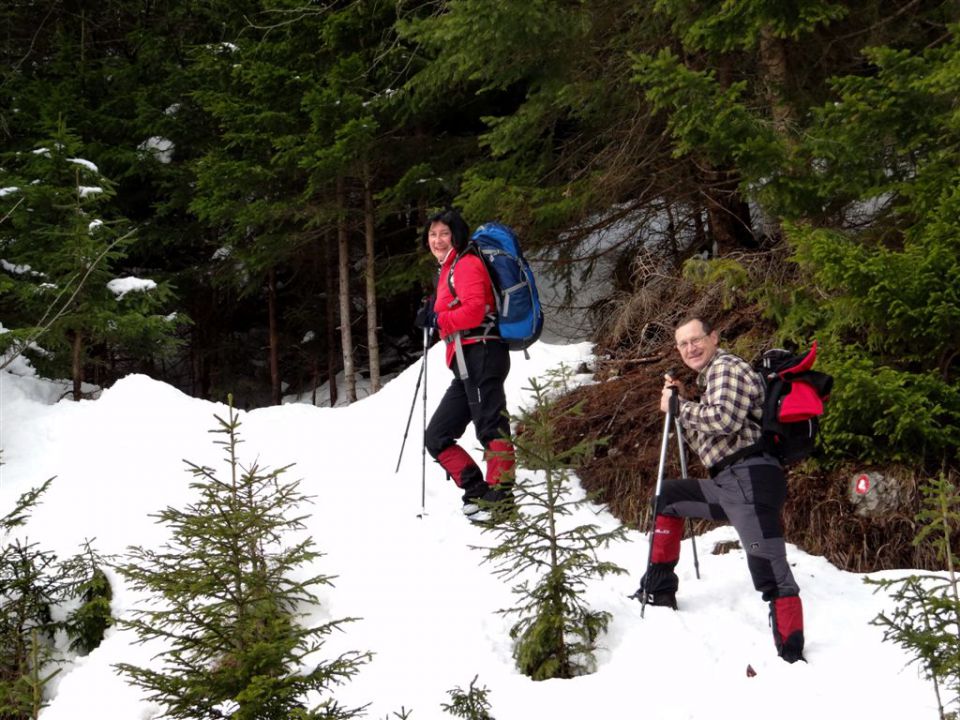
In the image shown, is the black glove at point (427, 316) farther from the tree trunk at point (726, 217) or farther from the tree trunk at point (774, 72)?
the tree trunk at point (726, 217)

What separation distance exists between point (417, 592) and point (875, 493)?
11.0 feet

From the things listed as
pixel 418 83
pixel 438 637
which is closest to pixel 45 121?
pixel 418 83

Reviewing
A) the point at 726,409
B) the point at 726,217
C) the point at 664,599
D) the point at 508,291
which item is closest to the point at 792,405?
the point at 726,409

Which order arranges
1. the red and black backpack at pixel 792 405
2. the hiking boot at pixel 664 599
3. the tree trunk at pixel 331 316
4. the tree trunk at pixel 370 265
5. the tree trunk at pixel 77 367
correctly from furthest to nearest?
the tree trunk at pixel 331 316 < the tree trunk at pixel 370 265 < the tree trunk at pixel 77 367 < the hiking boot at pixel 664 599 < the red and black backpack at pixel 792 405

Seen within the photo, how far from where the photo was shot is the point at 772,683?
4477 millimetres

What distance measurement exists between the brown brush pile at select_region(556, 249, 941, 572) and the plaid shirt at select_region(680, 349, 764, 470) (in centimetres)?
61

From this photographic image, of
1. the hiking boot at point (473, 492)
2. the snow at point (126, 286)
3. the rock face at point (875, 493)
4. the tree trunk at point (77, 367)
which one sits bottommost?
the rock face at point (875, 493)

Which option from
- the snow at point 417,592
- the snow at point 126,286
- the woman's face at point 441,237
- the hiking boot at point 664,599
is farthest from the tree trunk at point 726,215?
the snow at point 126,286

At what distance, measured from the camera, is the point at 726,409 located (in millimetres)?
4840

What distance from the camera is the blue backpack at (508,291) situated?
6.41 m

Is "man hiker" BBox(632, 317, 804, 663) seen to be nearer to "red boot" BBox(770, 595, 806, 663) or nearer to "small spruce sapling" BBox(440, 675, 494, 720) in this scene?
"red boot" BBox(770, 595, 806, 663)

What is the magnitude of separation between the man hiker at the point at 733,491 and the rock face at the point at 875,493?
1647mm

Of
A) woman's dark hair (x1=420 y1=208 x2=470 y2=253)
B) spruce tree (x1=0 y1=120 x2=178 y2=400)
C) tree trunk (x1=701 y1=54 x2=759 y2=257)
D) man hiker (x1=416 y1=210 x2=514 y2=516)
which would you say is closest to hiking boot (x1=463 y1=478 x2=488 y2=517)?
man hiker (x1=416 y1=210 x2=514 y2=516)

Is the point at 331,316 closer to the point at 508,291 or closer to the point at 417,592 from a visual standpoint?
the point at 508,291
